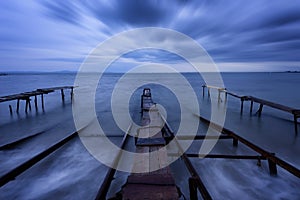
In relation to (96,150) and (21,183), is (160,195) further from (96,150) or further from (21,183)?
(96,150)

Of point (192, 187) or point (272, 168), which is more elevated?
point (192, 187)

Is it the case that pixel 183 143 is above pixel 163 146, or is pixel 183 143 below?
below

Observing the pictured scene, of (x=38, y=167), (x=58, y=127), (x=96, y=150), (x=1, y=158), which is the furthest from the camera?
(x=58, y=127)

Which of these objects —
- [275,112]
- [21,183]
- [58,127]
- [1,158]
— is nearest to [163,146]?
[21,183]

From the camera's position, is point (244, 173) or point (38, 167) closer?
point (244, 173)

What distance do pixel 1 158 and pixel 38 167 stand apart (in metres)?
1.68

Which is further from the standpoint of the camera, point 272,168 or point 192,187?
point 272,168

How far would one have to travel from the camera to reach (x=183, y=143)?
703 centimetres

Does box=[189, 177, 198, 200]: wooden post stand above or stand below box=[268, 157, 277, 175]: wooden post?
above

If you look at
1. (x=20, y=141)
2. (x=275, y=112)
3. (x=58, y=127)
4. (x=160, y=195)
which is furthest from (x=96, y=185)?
(x=275, y=112)

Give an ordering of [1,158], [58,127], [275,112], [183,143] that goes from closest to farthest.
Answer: [1,158] → [183,143] → [58,127] → [275,112]

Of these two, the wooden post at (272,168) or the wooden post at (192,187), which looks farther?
the wooden post at (272,168)

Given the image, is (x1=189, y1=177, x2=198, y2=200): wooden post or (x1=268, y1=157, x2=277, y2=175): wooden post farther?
(x1=268, y1=157, x2=277, y2=175): wooden post

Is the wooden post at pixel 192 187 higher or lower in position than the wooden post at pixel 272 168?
higher
